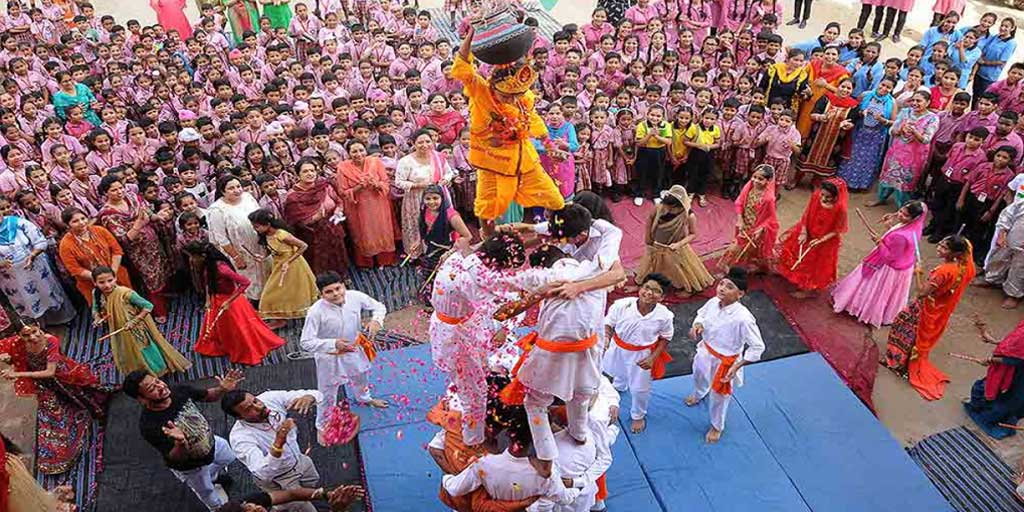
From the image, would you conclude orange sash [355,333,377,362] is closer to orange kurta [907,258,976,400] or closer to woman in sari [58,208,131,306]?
woman in sari [58,208,131,306]

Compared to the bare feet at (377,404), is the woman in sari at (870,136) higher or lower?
higher

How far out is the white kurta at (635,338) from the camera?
4797mm

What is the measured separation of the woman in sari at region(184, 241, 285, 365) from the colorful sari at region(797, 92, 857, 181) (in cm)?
585

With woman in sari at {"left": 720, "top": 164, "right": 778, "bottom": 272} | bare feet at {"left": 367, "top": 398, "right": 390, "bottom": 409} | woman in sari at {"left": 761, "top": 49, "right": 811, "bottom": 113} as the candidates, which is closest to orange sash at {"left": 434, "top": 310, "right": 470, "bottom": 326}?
bare feet at {"left": 367, "top": 398, "right": 390, "bottom": 409}

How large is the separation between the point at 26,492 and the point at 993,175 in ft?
25.2

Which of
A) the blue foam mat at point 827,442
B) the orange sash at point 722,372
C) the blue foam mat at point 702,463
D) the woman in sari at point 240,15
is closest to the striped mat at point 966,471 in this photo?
the blue foam mat at point 827,442

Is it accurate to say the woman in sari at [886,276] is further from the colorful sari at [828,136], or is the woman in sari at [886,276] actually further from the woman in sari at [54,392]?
the woman in sari at [54,392]

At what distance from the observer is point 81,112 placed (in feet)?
25.1

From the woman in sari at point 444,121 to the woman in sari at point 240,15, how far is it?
490cm

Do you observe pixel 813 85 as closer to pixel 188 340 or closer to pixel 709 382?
pixel 709 382

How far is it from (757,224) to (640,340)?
7.71ft

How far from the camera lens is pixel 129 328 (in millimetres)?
5445

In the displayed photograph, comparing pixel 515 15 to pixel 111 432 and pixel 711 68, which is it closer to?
pixel 111 432

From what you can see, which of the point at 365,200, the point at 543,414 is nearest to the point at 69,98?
the point at 365,200
